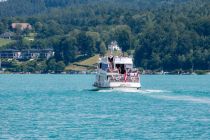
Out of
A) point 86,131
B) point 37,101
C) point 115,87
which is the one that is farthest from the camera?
point 115,87

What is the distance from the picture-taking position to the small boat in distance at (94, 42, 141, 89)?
11388 centimetres

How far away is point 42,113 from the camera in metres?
77.8

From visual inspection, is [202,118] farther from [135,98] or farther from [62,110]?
[135,98]

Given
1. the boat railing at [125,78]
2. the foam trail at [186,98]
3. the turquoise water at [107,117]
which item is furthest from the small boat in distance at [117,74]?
the turquoise water at [107,117]

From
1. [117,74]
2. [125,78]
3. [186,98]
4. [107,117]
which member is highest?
[117,74]

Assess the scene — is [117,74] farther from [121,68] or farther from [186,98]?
[186,98]

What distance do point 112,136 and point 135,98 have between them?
3969 cm

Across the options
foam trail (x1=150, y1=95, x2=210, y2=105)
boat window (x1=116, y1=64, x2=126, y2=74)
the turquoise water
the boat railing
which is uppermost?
boat window (x1=116, y1=64, x2=126, y2=74)

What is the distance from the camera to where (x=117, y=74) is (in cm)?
11475

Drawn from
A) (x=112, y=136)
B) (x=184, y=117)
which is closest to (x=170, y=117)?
(x=184, y=117)

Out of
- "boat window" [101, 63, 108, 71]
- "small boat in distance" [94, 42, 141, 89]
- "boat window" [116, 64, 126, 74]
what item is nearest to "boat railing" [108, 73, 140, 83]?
"small boat in distance" [94, 42, 141, 89]

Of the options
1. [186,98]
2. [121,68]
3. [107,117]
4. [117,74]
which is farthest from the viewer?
[121,68]

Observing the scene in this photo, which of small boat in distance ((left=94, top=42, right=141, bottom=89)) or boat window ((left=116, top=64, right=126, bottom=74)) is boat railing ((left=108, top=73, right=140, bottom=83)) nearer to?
small boat in distance ((left=94, top=42, right=141, bottom=89))

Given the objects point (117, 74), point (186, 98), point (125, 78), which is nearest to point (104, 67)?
point (117, 74)
